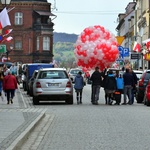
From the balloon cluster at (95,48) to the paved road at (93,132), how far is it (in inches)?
365

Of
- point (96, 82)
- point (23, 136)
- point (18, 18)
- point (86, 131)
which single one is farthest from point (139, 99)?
point (18, 18)

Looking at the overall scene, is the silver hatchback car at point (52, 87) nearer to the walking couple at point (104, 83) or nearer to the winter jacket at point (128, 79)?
the walking couple at point (104, 83)

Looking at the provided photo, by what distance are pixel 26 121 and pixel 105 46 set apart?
14.7 metres

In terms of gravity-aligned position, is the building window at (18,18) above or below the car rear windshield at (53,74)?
above

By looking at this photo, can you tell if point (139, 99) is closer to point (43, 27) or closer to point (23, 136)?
point (23, 136)

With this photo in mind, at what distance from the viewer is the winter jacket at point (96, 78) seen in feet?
109

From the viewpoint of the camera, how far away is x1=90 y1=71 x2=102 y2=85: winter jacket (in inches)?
1307

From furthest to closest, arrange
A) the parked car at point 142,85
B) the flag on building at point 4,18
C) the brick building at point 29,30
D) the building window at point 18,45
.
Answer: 1. the building window at point 18,45
2. the brick building at point 29,30
3. the flag on building at point 4,18
4. the parked car at point 142,85

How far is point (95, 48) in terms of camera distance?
3444 cm

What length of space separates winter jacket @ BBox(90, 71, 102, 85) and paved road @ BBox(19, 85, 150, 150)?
7.72 meters

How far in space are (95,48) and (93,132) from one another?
649 inches

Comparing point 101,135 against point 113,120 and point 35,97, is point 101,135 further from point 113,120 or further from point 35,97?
point 35,97

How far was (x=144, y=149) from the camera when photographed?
14352mm

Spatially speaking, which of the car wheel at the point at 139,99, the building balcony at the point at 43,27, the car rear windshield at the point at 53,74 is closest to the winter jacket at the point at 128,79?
the car wheel at the point at 139,99
